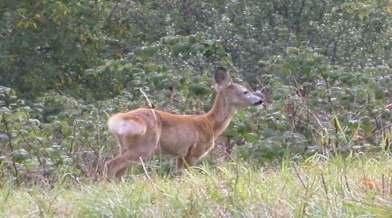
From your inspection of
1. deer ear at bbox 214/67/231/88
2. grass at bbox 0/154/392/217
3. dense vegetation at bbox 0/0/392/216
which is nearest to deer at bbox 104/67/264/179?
deer ear at bbox 214/67/231/88

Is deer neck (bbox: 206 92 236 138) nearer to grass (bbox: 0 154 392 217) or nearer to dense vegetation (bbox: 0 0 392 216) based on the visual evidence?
dense vegetation (bbox: 0 0 392 216)

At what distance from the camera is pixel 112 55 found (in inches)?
869

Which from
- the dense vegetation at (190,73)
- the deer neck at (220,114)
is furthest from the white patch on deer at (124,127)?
the deer neck at (220,114)

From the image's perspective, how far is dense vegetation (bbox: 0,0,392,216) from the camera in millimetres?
11039

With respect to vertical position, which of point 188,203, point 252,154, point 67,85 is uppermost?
point 188,203

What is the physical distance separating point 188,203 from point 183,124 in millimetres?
5150

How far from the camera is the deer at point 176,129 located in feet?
37.1

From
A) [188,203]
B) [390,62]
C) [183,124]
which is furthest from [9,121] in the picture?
[390,62]

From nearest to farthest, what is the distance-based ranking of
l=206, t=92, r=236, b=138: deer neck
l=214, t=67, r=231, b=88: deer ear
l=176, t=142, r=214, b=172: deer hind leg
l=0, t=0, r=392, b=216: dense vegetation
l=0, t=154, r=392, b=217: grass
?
1. l=0, t=154, r=392, b=217: grass
2. l=0, t=0, r=392, b=216: dense vegetation
3. l=176, t=142, r=214, b=172: deer hind leg
4. l=206, t=92, r=236, b=138: deer neck
5. l=214, t=67, r=231, b=88: deer ear

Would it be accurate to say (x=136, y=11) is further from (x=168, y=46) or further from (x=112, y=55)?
(x=168, y=46)

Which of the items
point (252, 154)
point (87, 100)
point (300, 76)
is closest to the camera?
point (252, 154)

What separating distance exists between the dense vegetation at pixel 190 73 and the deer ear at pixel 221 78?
0.41 metres

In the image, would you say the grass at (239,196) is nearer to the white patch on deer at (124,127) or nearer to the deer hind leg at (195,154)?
the white patch on deer at (124,127)

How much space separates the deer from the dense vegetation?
203 millimetres
